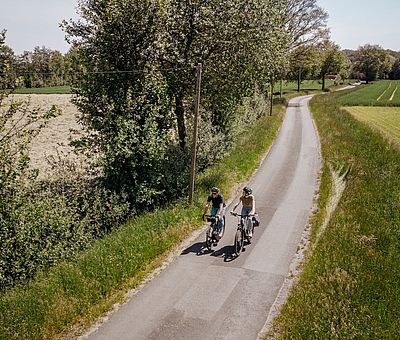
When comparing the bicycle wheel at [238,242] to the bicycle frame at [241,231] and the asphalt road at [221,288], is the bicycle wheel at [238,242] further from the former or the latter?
the asphalt road at [221,288]

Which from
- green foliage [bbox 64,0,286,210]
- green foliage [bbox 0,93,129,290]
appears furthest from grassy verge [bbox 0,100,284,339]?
green foliage [bbox 64,0,286,210]

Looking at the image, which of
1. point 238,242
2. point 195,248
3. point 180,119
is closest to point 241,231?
point 238,242

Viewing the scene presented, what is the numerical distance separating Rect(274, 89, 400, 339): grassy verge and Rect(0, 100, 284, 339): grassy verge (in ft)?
15.3

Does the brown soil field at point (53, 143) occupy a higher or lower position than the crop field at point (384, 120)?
lower

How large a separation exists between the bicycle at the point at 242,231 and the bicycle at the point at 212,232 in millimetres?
666

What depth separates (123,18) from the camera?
1661 centimetres

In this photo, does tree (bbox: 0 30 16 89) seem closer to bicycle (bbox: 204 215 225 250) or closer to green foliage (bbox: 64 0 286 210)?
green foliage (bbox: 64 0 286 210)

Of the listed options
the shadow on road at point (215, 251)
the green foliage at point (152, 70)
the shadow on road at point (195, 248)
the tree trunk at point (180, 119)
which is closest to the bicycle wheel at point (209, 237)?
the shadow on road at point (215, 251)

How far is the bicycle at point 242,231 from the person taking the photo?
12344 mm

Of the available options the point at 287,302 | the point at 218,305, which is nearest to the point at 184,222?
the point at 218,305

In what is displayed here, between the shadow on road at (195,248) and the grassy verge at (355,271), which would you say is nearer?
the grassy verge at (355,271)

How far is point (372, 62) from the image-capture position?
129 m

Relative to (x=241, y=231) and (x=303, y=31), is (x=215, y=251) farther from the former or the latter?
(x=303, y=31)

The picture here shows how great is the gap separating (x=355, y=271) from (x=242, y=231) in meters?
3.74
